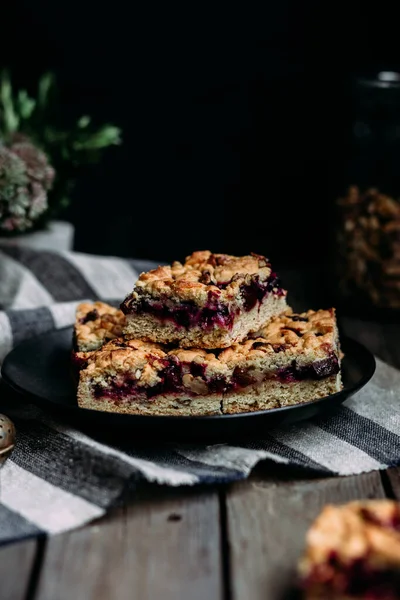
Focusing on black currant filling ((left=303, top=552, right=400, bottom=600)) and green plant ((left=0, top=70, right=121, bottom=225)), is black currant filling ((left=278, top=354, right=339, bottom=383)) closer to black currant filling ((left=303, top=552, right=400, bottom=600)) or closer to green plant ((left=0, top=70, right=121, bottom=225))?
black currant filling ((left=303, top=552, right=400, bottom=600))

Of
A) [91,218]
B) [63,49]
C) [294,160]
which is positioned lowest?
[91,218]

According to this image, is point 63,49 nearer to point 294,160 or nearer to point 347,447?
point 294,160

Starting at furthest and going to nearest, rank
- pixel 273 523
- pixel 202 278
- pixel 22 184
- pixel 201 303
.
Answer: pixel 22 184, pixel 202 278, pixel 201 303, pixel 273 523

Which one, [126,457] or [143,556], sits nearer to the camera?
[143,556]

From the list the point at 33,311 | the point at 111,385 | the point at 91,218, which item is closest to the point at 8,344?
the point at 33,311

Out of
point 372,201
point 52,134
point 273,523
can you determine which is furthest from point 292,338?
point 52,134

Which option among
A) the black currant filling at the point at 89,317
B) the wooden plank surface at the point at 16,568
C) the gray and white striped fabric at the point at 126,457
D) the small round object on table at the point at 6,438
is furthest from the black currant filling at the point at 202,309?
the wooden plank surface at the point at 16,568

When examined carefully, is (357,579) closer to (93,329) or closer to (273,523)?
(273,523)
